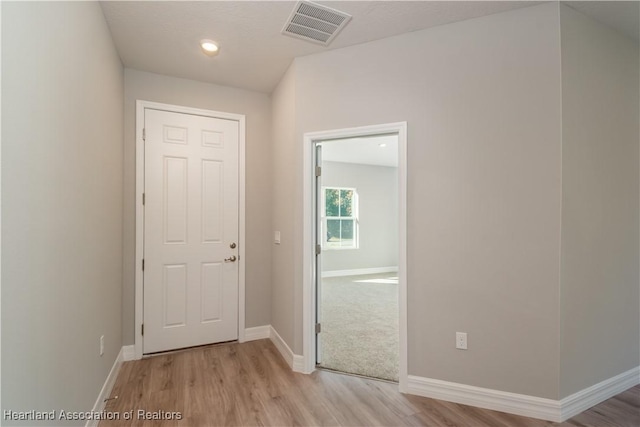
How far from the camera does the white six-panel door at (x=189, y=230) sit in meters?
2.97

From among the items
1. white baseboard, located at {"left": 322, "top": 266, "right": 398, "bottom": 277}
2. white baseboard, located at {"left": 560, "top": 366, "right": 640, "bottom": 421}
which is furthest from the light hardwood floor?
white baseboard, located at {"left": 322, "top": 266, "right": 398, "bottom": 277}

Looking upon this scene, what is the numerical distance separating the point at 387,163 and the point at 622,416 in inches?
235

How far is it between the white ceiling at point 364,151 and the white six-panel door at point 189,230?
96.6 inches

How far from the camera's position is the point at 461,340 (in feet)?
7.31

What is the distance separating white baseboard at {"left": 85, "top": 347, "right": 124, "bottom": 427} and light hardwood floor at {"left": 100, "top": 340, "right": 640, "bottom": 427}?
5 centimetres

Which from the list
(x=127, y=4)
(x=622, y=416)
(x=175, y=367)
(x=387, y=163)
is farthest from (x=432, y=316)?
(x=387, y=163)

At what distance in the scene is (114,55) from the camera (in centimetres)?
250

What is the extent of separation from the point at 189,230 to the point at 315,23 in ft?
7.20

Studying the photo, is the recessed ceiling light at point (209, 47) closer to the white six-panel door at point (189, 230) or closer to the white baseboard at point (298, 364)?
the white six-panel door at point (189, 230)

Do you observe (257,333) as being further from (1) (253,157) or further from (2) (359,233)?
(2) (359,233)

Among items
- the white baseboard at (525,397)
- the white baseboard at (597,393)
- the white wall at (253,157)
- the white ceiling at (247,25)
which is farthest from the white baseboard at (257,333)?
the white ceiling at (247,25)

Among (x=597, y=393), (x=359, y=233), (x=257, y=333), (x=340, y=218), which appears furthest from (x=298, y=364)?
(x=359, y=233)

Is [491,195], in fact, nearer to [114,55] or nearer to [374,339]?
[374,339]

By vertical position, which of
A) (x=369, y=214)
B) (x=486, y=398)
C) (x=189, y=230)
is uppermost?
(x=369, y=214)
